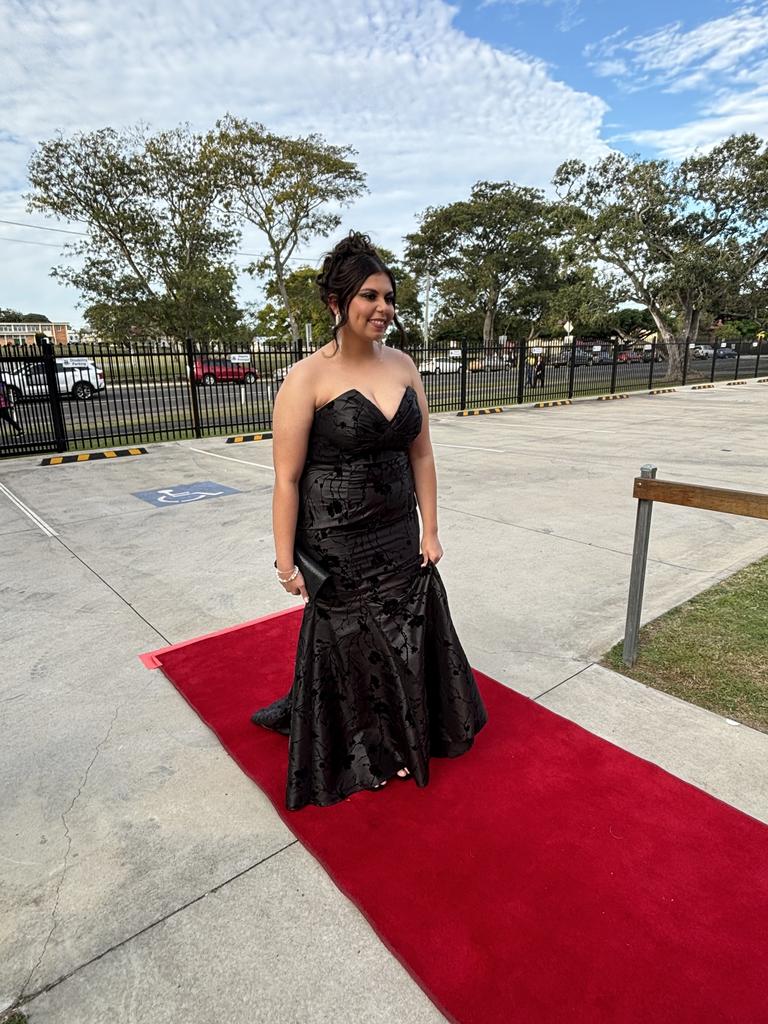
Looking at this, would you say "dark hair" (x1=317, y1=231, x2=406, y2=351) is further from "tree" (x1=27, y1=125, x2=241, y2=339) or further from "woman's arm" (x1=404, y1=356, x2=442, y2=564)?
"tree" (x1=27, y1=125, x2=241, y2=339)

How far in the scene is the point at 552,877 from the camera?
5.89 ft

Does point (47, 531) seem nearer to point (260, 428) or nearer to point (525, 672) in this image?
point (525, 672)

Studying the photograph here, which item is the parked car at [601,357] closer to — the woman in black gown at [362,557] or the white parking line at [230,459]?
the white parking line at [230,459]

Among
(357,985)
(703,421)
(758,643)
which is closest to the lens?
(357,985)

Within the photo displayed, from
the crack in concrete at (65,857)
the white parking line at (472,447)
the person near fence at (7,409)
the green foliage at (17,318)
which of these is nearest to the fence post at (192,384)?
the person near fence at (7,409)

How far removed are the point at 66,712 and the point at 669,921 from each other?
2467mm

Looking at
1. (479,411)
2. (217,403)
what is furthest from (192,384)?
(479,411)

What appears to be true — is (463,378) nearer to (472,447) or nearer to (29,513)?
(472,447)

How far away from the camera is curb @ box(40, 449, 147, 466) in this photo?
9352mm

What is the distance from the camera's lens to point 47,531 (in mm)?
5500

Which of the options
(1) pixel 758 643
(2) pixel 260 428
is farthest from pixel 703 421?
(1) pixel 758 643

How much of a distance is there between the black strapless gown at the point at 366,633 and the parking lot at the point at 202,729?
344 mm

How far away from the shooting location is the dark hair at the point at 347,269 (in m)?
1.82

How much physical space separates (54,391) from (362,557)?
9.76m
